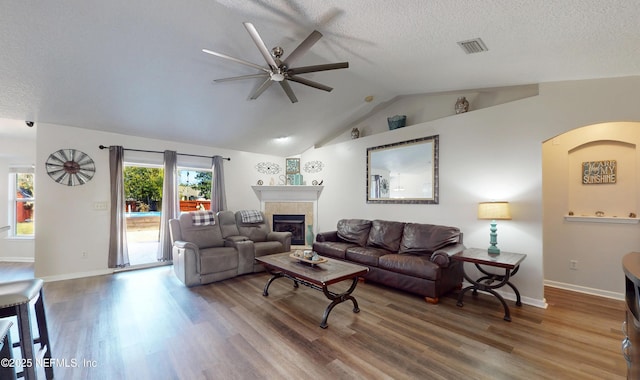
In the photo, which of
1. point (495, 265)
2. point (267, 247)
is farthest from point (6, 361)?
point (495, 265)

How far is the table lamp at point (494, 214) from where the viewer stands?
317 cm

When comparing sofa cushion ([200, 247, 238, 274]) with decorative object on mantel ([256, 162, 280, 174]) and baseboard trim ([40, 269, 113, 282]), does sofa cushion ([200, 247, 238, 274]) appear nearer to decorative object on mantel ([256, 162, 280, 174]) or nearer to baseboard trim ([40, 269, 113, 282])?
baseboard trim ([40, 269, 113, 282])

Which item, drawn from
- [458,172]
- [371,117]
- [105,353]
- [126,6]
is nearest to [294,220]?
[371,117]

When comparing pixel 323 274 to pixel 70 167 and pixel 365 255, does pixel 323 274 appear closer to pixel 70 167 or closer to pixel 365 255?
pixel 365 255

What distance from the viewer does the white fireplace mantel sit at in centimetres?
616

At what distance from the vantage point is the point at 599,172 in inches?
140

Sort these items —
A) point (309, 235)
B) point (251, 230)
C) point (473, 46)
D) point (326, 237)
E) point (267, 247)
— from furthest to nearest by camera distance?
point (309, 235)
point (251, 230)
point (326, 237)
point (267, 247)
point (473, 46)

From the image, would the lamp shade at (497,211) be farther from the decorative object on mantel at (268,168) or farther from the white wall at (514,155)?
the decorative object on mantel at (268,168)

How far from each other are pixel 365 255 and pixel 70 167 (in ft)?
16.4

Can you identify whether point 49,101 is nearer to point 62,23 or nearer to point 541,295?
point 62,23

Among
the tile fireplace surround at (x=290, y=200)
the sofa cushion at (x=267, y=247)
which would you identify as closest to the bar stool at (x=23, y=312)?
the sofa cushion at (x=267, y=247)

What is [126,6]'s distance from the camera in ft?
7.54

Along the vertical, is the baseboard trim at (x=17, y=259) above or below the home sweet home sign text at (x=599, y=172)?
below

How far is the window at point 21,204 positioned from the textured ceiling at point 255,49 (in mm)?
2720
